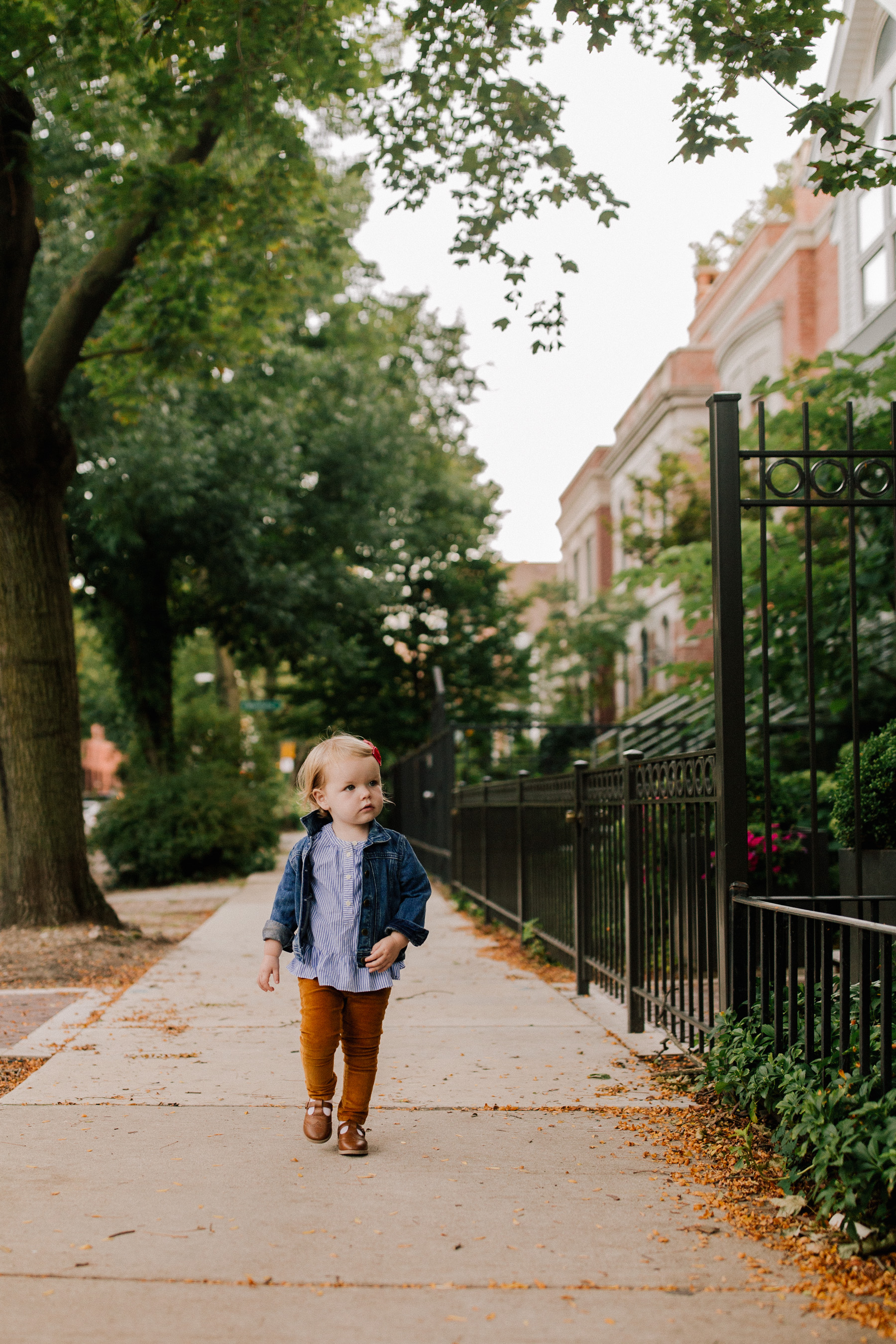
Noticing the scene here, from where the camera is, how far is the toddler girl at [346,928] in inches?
166

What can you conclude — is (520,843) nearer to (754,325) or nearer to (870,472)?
(870,472)

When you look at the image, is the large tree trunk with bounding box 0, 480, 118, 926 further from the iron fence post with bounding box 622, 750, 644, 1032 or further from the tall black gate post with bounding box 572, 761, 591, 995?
the iron fence post with bounding box 622, 750, 644, 1032

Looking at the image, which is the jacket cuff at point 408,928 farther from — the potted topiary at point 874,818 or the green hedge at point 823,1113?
the potted topiary at point 874,818

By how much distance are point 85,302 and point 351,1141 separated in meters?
8.27

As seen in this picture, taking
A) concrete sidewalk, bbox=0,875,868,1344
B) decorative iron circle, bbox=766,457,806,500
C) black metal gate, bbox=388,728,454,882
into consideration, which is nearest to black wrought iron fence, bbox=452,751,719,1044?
concrete sidewalk, bbox=0,875,868,1344

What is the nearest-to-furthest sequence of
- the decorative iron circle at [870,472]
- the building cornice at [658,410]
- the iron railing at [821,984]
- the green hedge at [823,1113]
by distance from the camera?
the green hedge at [823,1113] → the iron railing at [821,984] → the decorative iron circle at [870,472] → the building cornice at [658,410]

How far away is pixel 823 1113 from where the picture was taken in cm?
348

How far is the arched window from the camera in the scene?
12172 mm

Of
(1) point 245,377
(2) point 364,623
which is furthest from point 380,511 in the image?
(1) point 245,377

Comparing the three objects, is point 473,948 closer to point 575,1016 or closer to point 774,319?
point 575,1016

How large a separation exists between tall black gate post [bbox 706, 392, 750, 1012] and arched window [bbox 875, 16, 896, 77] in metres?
9.51

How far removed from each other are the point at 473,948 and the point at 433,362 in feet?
68.6

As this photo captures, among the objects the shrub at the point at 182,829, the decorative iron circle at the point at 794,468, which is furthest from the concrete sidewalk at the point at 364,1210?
the shrub at the point at 182,829

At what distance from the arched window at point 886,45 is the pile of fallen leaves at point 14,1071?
39.6ft
